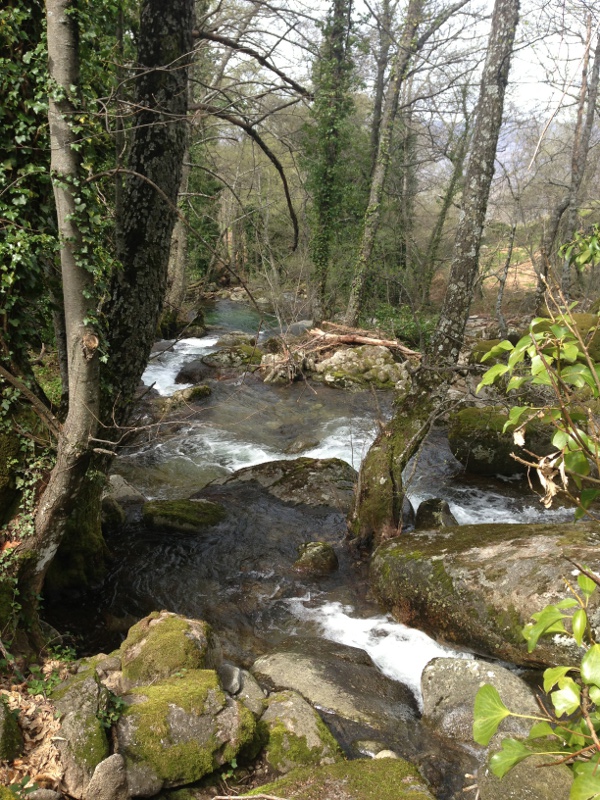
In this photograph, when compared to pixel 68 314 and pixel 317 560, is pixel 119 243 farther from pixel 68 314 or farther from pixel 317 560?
Result: pixel 317 560

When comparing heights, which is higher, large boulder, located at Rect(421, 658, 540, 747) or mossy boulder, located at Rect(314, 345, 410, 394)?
mossy boulder, located at Rect(314, 345, 410, 394)

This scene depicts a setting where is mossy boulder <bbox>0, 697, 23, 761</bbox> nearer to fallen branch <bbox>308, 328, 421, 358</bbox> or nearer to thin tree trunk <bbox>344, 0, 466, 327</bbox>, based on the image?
fallen branch <bbox>308, 328, 421, 358</bbox>

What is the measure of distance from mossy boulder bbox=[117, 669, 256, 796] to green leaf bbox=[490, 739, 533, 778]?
2738 mm

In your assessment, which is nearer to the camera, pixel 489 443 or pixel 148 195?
pixel 148 195

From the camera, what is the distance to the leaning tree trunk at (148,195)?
4.31 m

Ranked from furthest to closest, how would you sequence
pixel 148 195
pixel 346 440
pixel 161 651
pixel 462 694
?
pixel 346 440 → pixel 148 195 → pixel 462 694 → pixel 161 651

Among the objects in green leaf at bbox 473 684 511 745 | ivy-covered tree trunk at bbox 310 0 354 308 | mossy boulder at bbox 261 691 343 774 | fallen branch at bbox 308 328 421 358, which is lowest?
mossy boulder at bbox 261 691 343 774

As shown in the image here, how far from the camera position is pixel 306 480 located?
7.94 m

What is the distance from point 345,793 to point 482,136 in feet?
23.0

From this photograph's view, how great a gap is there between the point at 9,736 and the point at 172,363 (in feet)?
40.3

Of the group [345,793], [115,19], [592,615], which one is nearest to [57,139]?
[115,19]

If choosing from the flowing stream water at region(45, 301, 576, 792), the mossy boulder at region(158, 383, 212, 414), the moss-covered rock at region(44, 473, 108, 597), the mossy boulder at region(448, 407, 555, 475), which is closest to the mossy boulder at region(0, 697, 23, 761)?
the flowing stream water at region(45, 301, 576, 792)

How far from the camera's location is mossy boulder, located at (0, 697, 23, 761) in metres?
2.73

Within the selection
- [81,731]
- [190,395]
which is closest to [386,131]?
[190,395]
